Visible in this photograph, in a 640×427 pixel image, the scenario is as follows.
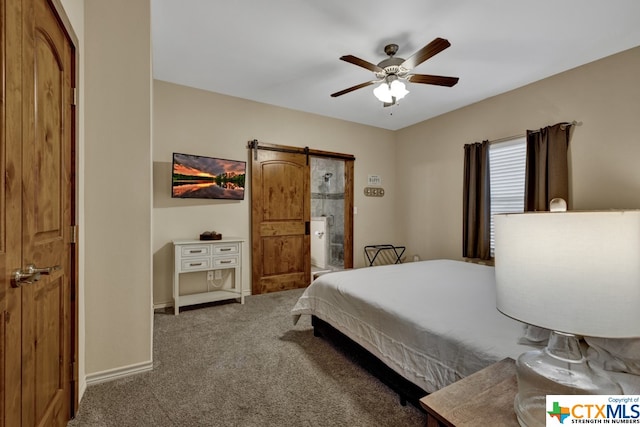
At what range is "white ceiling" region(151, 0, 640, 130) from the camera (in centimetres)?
221

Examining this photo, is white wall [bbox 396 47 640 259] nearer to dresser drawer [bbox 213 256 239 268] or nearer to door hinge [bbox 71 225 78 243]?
dresser drawer [bbox 213 256 239 268]

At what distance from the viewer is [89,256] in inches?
72.5

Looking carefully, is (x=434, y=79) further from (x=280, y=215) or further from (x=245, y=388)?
(x=245, y=388)

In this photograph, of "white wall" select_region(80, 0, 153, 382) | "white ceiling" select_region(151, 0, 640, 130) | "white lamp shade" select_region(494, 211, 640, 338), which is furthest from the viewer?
"white ceiling" select_region(151, 0, 640, 130)

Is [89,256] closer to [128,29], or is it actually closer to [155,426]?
[155,426]

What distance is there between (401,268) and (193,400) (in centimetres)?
207

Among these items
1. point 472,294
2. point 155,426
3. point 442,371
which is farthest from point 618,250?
point 155,426

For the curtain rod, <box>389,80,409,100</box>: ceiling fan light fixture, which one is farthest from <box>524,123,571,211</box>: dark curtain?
<box>389,80,409,100</box>: ceiling fan light fixture

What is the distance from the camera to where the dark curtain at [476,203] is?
A: 384cm

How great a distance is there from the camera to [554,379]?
2.38 feet

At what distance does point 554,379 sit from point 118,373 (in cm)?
240

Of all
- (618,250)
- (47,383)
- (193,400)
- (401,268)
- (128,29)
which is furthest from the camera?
(401,268)
